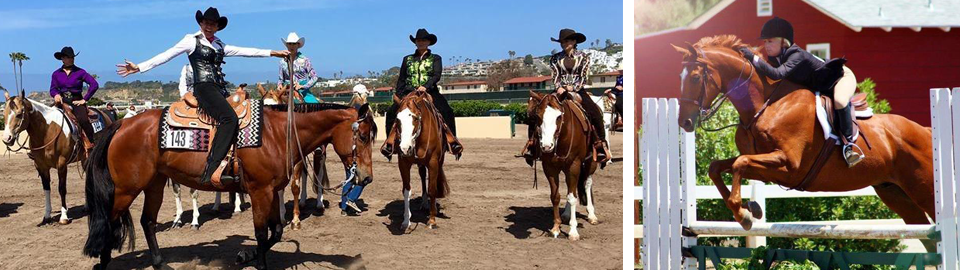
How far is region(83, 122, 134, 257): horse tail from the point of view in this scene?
19.0 feet

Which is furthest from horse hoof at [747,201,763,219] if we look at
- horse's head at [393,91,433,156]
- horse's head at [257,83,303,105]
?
horse's head at [257,83,303,105]

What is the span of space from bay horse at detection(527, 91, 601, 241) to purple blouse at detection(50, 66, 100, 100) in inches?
224

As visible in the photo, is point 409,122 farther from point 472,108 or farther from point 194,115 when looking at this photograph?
point 472,108

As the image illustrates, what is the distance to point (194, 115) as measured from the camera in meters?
5.99

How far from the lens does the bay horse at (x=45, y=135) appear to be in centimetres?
866

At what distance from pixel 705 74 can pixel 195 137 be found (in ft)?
12.3

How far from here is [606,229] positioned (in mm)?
7785

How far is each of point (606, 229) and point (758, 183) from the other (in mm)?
2284

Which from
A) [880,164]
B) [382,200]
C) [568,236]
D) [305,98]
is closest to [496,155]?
[382,200]

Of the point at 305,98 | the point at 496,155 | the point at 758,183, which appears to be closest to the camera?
the point at 758,183

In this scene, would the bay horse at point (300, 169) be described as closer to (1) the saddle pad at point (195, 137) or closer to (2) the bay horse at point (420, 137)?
(2) the bay horse at point (420, 137)

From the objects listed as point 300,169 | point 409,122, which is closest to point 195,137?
point 300,169

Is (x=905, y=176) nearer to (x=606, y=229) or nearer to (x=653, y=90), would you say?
(x=653, y=90)

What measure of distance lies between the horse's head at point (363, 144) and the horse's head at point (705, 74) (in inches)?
102
